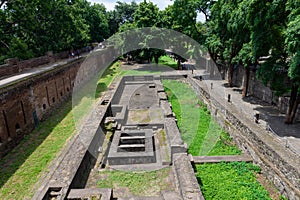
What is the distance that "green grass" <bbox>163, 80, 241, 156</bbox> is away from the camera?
9523 millimetres

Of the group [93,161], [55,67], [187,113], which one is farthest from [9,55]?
[187,113]

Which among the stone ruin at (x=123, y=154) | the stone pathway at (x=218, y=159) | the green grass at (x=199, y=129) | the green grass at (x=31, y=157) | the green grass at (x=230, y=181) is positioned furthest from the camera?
the green grass at (x=199, y=129)

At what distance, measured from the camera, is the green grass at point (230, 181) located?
667 cm

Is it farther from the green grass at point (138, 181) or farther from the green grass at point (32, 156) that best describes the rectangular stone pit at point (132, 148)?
the green grass at point (32, 156)

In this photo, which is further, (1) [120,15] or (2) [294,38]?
(1) [120,15]

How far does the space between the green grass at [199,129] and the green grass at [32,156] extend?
5.65 m

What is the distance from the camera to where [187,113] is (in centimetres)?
1359

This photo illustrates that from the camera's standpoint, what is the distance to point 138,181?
294 inches

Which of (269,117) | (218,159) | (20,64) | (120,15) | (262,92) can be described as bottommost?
(218,159)

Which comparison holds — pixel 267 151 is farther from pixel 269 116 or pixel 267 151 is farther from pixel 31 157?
pixel 31 157

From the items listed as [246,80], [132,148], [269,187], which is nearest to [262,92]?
[246,80]

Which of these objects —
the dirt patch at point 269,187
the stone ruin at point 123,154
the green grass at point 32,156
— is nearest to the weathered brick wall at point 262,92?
the dirt patch at point 269,187

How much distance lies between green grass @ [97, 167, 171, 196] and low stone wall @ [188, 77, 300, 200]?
10.5 ft

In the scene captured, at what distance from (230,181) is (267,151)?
5.41ft
